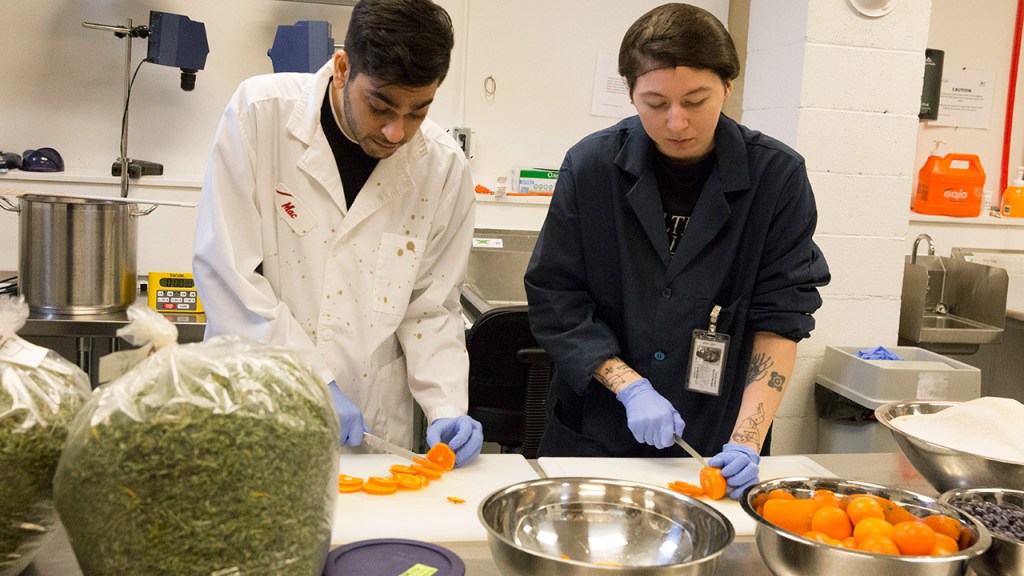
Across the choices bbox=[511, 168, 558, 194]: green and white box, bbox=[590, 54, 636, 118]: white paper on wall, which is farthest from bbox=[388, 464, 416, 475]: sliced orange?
bbox=[590, 54, 636, 118]: white paper on wall

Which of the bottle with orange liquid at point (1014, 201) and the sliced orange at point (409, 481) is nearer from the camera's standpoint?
the sliced orange at point (409, 481)

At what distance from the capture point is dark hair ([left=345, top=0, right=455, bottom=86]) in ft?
4.25

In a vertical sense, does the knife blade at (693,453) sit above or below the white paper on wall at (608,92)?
below

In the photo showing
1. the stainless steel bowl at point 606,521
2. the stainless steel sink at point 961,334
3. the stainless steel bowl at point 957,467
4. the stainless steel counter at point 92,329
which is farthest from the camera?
the stainless steel sink at point 961,334

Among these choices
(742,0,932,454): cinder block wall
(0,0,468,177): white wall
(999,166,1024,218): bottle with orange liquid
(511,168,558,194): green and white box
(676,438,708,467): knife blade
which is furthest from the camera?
(999,166,1024,218): bottle with orange liquid

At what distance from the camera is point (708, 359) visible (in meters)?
1.60

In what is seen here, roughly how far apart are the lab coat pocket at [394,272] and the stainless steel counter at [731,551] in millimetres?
518

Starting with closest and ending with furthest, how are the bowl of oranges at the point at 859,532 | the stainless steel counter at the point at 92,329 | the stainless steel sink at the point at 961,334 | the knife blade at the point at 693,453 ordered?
1. the bowl of oranges at the point at 859,532
2. the knife blade at the point at 693,453
3. the stainless steel counter at the point at 92,329
4. the stainless steel sink at the point at 961,334

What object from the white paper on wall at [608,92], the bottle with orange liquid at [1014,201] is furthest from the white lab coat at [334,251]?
the bottle with orange liquid at [1014,201]

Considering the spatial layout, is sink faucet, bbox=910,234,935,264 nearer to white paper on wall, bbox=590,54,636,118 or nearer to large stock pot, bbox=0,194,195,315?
white paper on wall, bbox=590,54,636,118

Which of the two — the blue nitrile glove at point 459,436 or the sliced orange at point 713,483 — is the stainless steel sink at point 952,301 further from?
the blue nitrile glove at point 459,436

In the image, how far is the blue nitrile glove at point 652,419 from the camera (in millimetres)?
1456

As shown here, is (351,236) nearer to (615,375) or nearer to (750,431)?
(615,375)

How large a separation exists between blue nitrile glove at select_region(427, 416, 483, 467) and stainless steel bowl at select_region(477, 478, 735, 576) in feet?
0.97
